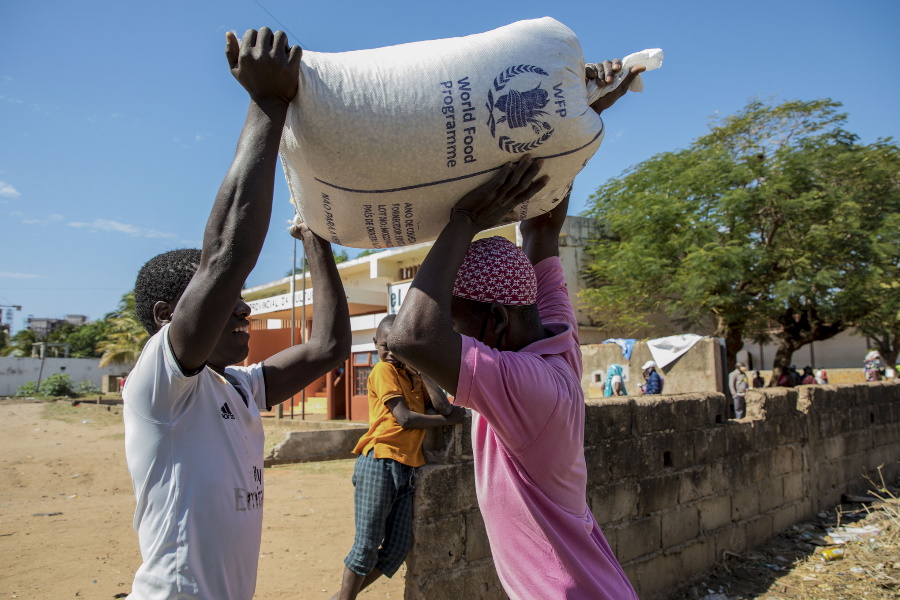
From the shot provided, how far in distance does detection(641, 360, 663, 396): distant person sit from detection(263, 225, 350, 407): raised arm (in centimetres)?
985

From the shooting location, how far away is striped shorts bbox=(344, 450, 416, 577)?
11.8 feet

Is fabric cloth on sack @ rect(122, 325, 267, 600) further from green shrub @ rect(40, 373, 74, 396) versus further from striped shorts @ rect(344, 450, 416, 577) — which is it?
green shrub @ rect(40, 373, 74, 396)

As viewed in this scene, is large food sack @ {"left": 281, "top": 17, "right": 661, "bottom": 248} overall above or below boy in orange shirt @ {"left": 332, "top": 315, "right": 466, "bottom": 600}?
above

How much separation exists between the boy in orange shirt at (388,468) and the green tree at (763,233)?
47.9 feet

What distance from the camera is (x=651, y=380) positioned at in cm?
1130

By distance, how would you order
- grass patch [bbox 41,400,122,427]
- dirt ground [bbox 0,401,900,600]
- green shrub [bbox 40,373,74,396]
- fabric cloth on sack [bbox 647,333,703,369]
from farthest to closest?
1. green shrub [bbox 40,373,74,396]
2. grass patch [bbox 41,400,122,427]
3. fabric cloth on sack [bbox 647,333,703,369]
4. dirt ground [bbox 0,401,900,600]

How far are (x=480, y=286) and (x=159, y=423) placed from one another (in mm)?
808

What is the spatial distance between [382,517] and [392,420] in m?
0.64

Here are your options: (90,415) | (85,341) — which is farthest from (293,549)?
(85,341)

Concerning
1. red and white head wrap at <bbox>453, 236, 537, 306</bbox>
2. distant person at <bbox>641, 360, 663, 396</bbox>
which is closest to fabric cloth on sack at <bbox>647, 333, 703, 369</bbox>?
distant person at <bbox>641, 360, 663, 396</bbox>

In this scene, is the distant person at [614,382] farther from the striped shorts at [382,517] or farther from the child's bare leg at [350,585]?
the child's bare leg at [350,585]

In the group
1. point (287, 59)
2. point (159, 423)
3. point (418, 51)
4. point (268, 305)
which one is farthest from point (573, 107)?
point (268, 305)

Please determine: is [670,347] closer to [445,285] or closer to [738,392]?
[738,392]

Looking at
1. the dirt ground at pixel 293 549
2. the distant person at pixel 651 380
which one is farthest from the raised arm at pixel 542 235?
the distant person at pixel 651 380
